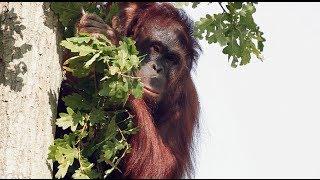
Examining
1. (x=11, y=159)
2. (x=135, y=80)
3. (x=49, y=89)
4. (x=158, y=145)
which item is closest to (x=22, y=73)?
(x=49, y=89)

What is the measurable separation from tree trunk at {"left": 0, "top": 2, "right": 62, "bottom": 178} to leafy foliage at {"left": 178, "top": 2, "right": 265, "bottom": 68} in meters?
0.94

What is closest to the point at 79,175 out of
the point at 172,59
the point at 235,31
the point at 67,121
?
the point at 67,121

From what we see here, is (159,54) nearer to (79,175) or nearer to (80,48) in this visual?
(80,48)

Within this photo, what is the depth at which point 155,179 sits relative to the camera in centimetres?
380

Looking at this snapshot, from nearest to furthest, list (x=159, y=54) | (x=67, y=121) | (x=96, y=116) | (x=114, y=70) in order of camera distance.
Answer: (x=114, y=70)
(x=67, y=121)
(x=96, y=116)
(x=159, y=54)

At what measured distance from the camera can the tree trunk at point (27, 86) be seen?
2.34 meters

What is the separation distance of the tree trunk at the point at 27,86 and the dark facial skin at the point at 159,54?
1.52 m

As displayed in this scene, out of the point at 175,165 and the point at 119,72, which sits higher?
the point at 119,72

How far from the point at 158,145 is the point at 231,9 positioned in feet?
4.20

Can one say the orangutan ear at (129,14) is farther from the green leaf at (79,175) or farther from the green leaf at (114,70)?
the green leaf at (79,175)

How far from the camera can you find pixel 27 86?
2.50 meters

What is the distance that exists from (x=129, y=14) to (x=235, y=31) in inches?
73.3

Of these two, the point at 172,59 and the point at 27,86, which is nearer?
the point at 27,86

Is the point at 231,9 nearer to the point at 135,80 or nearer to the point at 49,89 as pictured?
the point at 135,80
